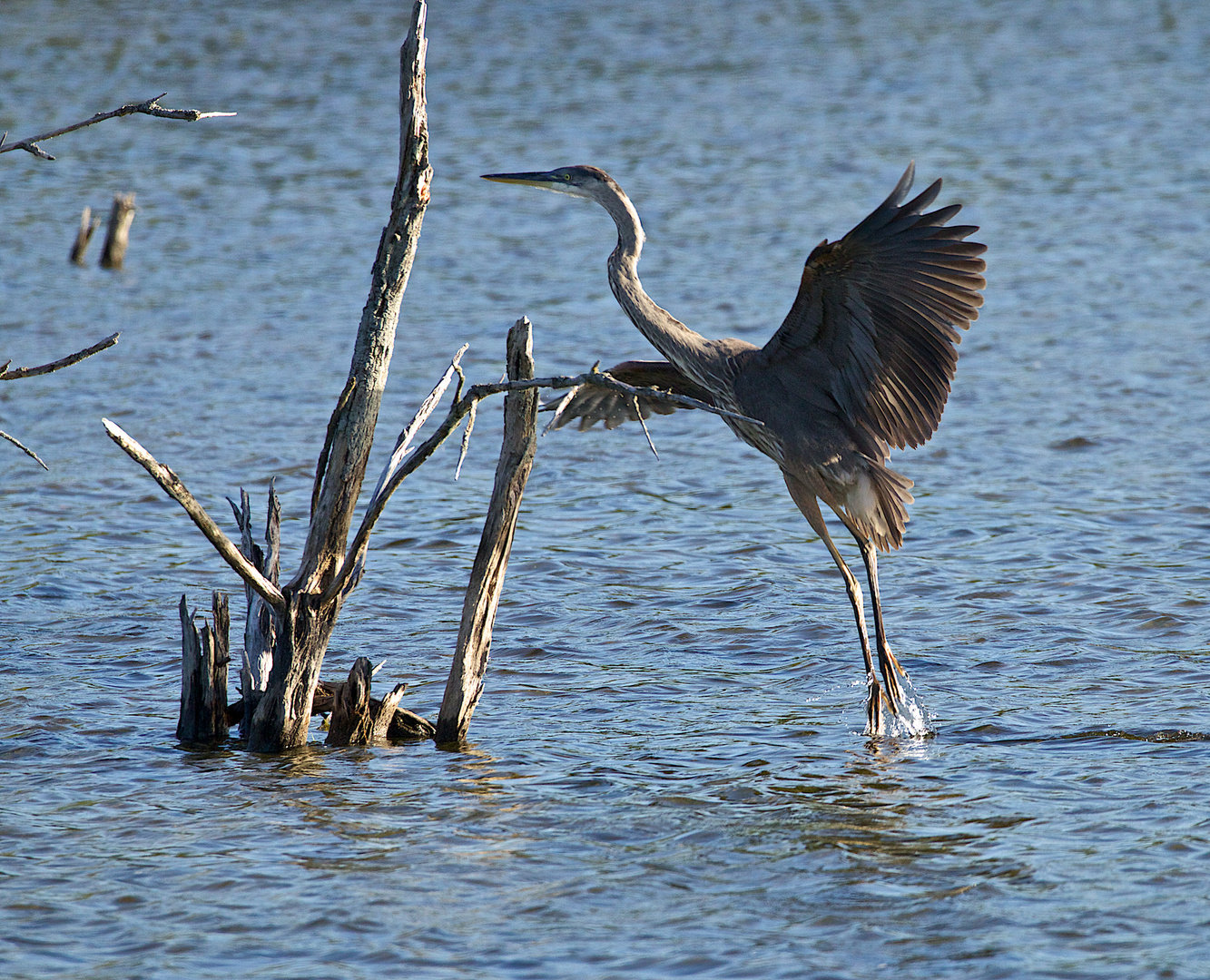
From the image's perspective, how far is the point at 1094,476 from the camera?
30.2ft

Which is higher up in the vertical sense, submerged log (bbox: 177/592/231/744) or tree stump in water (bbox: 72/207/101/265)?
tree stump in water (bbox: 72/207/101/265)

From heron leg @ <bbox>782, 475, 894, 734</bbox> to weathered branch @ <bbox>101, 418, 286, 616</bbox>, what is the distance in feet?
7.27

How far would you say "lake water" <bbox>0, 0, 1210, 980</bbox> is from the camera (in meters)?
4.71

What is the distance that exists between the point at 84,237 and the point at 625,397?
9.03m

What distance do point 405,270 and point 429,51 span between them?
17.4 metres

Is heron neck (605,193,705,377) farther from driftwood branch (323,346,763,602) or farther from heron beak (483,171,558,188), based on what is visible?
driftwood branch (323,346,763,602)

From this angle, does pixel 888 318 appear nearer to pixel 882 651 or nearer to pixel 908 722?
pixel 882 651

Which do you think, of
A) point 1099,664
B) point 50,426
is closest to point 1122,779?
point 1099,664

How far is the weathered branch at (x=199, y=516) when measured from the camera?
471 cm

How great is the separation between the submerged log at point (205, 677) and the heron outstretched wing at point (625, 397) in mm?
1595

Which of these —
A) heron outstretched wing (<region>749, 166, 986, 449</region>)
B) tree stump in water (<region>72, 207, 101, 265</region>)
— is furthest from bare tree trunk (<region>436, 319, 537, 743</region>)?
tree stump in water (<region>72, 207, 101, 265</region>)

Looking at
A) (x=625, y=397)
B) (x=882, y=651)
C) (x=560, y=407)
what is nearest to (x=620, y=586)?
(x=625, y=397)

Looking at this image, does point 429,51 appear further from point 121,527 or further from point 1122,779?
point 1122,779

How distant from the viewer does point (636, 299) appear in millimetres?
6273
